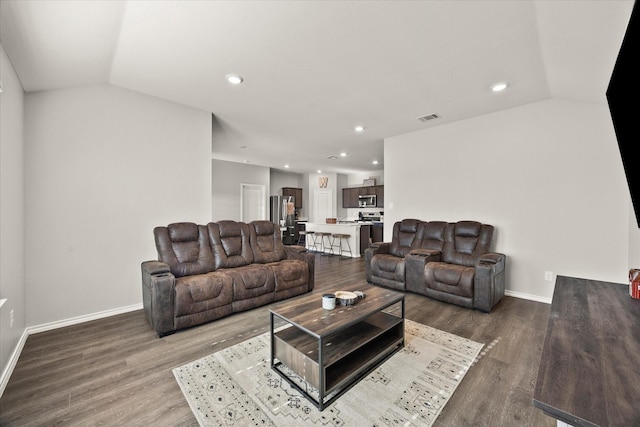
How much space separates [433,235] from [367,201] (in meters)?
5.21

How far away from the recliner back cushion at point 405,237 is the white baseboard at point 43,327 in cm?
377

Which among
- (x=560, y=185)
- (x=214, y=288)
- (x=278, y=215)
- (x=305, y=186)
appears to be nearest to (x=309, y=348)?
(x=214, y=288)

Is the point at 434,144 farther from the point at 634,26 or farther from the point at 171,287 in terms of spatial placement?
the point at 171,287

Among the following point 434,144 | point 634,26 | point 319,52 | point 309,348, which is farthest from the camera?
point 434,144

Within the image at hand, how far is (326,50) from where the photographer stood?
239 cm

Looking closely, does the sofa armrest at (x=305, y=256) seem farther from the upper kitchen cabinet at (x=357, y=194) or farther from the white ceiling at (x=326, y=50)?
the upper kitchen cabinet at (x=357, y=194)

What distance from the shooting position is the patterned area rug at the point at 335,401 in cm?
155

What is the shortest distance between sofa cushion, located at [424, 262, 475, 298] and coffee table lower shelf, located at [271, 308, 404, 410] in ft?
4.41

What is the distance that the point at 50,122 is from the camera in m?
2.76

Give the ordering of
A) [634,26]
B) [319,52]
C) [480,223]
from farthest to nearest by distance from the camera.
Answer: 1. [480,223]
2. [319,52]
3. [634,26]

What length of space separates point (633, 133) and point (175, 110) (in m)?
4.25

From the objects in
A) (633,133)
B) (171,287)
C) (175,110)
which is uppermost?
(175,110)

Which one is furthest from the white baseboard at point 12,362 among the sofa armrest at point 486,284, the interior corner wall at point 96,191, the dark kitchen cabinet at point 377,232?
the dark kitchen cabinet at point 377,232

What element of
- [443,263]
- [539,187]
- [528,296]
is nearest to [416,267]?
[443,263]
